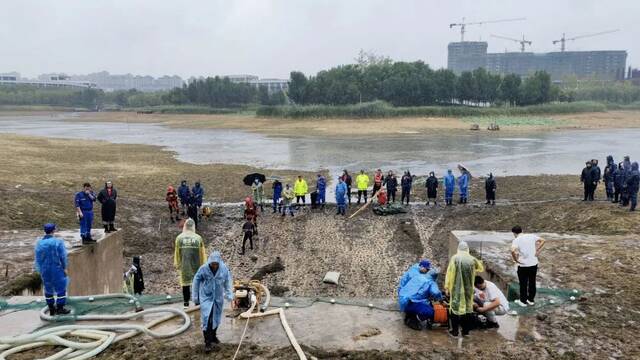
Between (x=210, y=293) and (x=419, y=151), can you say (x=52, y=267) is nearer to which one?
(x=210, y=293)

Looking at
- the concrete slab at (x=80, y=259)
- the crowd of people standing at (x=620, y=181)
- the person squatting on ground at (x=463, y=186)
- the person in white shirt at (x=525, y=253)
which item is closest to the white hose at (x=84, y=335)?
the concrete slab at (x=80, y=259)

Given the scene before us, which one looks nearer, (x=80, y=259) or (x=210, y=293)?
(x=210, y=293)

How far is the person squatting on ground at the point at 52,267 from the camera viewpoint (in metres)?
7.17

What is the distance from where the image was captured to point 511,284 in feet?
30.1

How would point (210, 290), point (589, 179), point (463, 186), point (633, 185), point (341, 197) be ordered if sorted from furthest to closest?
point (463, 186) → point (341, 197) → point (589, 179) → point (633, 185) → point (210, 290)

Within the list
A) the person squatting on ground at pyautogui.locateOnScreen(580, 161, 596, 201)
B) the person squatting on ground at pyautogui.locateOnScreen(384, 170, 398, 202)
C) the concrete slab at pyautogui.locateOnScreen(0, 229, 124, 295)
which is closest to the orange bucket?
the concrete slab at pyautogui.locateOnScreen(0, 229, 124, 295)

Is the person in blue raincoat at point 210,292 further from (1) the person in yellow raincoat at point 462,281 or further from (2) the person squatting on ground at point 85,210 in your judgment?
(2) the person squatting on ground at point 85,210

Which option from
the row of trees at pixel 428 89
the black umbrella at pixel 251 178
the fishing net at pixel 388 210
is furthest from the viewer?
the row of trees at pixel 428 89

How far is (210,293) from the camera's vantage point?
6422mm

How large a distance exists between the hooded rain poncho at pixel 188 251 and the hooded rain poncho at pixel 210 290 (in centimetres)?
90

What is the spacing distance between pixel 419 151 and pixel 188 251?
108ft

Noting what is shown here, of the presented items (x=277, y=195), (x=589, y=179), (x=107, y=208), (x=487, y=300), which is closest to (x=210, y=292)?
(x=487, y=300)

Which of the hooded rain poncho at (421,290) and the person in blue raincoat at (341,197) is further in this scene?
the person in blue raincoat at (341,197)

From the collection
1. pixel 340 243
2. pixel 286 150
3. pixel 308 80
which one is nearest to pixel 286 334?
pixel 340 243
